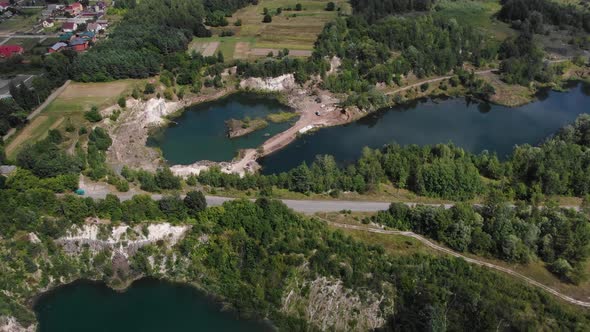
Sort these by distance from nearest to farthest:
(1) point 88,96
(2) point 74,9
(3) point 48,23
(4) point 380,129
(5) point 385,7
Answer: (1) point 88,96, (4) point 380,129, (3) point 48,23, (5) point 385,7, (2) point 74,9

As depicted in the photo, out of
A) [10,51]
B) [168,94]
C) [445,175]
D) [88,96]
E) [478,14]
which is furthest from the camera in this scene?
[478,14]

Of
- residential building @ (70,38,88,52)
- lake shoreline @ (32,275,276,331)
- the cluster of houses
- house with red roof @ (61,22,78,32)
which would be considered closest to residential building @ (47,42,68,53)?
the cluster of houses

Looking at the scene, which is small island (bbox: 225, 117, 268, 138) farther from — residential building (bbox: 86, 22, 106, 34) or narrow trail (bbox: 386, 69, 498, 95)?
residential building (bbox: 86, 22, 106, 34)

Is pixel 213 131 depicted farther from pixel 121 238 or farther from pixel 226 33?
pixel 226 33

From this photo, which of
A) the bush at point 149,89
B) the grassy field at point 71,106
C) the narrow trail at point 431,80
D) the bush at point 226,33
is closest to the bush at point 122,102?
the grassy field at point 71,106

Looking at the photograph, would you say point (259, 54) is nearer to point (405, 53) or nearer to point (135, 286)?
point (405, 53)

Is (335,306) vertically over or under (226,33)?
under

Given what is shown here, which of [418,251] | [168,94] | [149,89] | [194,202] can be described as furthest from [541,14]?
[194,202]
